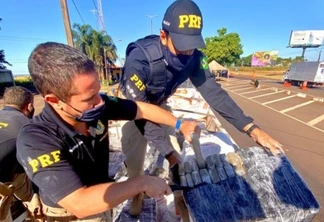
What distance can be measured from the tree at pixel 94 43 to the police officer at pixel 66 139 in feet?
75.8

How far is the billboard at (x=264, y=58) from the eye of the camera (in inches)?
2069

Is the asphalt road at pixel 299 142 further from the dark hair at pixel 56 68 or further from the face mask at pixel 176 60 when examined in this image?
the dark hair at pixel 56 68

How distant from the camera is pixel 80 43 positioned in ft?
79.8

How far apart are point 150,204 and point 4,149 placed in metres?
1.38

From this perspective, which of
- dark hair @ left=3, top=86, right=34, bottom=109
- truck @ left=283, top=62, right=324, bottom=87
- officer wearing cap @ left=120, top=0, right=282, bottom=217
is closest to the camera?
officer wearing cap @ left=120, top=0, right=282, bottom=217

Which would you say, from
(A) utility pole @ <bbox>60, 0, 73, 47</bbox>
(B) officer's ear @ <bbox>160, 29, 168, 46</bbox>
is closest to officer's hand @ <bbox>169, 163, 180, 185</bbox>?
(B) officer's ear @ <bbox>160, 29, 168, 46</bbox>

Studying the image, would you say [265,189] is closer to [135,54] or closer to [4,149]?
[135,54]

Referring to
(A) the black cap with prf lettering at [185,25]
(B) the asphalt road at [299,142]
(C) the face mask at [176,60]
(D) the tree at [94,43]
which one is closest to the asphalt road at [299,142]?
(B) the asphalt road at [299,142]

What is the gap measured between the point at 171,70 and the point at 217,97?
46 cm

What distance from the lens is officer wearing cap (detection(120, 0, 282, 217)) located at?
148cm

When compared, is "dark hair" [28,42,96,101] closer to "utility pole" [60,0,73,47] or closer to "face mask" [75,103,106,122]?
A: "face mask" [75,103,106,122]

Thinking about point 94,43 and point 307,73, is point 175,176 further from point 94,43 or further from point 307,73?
point 94,43

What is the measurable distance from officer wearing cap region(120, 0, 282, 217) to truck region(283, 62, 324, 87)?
58.7 ft

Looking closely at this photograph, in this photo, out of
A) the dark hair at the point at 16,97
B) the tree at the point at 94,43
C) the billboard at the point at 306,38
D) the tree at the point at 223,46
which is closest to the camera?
the dark hair at the point at 16,97
